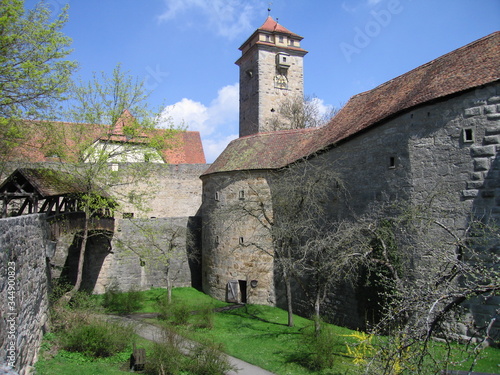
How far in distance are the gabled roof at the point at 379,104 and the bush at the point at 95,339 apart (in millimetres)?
8538

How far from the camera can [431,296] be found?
4.01 metres

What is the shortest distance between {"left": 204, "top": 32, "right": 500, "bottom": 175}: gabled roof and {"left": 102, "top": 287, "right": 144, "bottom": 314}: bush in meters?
6.36

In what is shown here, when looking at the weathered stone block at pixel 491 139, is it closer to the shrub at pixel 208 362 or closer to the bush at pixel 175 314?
the shrub at pixel 208 362

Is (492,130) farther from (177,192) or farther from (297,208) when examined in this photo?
(177,192)

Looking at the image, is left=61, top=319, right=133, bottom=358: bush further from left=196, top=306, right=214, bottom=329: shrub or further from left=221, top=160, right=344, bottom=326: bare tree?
left=221, top=160, right=344, bottom=326: bare tree

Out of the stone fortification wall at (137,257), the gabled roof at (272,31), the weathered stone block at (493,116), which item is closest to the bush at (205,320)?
the stone fortification wall at (137,257)

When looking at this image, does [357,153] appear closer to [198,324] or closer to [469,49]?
[469,49]

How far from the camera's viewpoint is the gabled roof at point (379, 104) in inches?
393

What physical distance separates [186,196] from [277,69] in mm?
12859

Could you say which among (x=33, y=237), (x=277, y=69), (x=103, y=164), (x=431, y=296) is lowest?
(x=431, y=296)

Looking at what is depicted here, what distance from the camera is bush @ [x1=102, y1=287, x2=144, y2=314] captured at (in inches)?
597

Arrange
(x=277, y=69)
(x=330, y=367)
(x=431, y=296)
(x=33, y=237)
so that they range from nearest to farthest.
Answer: (x=431, y=296)
(x=33, y=237)
(x=330, y=367)
(x=277, y=69)

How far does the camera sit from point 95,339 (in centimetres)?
862

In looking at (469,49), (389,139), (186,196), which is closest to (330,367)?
(389,139)
